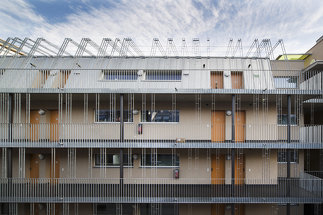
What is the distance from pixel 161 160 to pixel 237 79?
6.33 metres

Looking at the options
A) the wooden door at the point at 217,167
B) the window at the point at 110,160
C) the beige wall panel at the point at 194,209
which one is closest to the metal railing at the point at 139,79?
the window at the point at 110,160

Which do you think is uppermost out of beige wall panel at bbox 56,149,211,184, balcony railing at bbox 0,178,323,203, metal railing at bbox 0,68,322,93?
metal railing at bbox 0,68,322,93

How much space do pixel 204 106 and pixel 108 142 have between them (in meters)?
5.42

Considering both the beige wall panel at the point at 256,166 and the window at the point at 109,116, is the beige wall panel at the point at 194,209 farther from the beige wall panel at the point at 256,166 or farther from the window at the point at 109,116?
the window at the point at 109,116

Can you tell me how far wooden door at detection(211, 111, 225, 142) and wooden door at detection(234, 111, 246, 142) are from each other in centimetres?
75

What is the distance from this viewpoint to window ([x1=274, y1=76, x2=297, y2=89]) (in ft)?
40.3

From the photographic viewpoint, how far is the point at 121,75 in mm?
10727

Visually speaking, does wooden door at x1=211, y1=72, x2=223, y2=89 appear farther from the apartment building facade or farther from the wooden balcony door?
the wooden balcony door

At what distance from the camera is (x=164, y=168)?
10.1 meters

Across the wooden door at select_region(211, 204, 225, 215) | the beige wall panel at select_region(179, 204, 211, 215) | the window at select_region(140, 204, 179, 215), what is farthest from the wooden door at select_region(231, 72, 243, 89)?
the window at select_region(140, 204, 179, 215)

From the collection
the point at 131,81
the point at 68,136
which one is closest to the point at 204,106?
the point at 131,81

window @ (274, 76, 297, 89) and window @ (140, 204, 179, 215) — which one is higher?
window @ (274, 76, 297, 89)

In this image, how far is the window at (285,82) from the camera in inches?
484

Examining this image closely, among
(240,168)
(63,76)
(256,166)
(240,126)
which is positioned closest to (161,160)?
(240,168)
